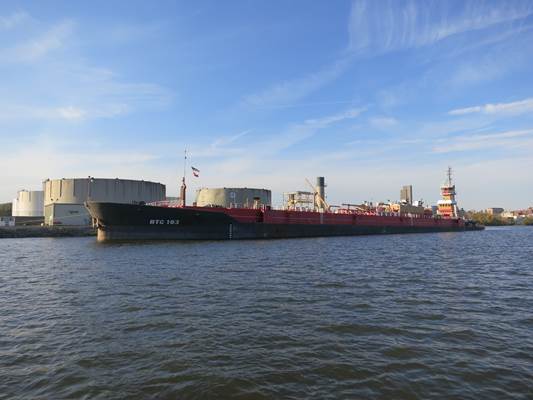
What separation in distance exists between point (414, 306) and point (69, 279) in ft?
50.7

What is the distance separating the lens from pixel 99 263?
75.8 ft

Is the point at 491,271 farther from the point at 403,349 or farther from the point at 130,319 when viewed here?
the point at 130,319

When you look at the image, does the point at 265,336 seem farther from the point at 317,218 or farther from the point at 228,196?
the point at 228,196

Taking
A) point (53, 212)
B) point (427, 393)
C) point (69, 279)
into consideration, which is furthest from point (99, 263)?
point (53, 212)

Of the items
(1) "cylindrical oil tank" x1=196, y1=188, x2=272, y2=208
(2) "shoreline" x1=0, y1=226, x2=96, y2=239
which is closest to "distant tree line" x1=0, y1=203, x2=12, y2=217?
(1) "cylindrical oil tank" x1=196, y1=188, x2=272, y2=208

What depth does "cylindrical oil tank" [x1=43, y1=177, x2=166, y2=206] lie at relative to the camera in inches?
3440

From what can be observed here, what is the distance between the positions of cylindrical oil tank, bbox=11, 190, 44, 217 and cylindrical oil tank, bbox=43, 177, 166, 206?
8.47m

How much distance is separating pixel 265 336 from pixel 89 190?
87.0 m

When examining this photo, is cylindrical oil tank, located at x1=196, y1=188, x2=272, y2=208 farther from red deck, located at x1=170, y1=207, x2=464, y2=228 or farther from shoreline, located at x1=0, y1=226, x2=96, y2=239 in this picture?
shoreline, located at x1=0, y1=226, x2=96, y2=239

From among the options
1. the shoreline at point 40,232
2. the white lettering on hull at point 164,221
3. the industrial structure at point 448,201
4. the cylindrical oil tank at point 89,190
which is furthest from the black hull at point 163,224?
the industrial structure at point 448,201

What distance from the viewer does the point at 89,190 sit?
8600 cm

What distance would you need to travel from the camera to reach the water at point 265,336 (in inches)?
271

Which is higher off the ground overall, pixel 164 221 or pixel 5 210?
pixel 5 210

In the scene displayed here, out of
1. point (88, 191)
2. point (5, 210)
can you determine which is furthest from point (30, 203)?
point (5, 210)
